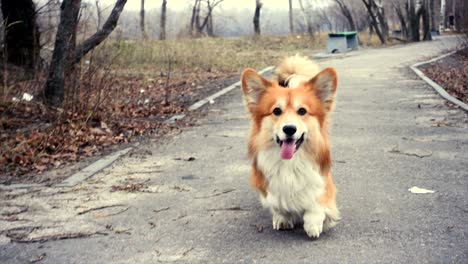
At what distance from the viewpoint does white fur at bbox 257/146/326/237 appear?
3658 mm

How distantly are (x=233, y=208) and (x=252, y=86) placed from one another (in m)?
1.20

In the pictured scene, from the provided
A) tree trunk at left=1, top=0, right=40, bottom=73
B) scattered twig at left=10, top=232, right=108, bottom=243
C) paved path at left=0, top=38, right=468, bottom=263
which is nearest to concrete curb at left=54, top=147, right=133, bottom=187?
paved path at left=0, top=38, right=468, bottom=263

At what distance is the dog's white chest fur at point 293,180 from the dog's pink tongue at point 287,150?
10 centimetres

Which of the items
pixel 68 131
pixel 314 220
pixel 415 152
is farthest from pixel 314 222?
pixel 68 131

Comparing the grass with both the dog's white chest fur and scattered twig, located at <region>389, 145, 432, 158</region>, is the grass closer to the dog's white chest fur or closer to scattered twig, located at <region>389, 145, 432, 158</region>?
scattered twig, located at <region>389, 145, 432, 158</region>

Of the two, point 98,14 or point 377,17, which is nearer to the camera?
point 98,14

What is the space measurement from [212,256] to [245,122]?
526 cm

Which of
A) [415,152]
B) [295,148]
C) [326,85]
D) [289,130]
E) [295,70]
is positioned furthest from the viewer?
[415,152]

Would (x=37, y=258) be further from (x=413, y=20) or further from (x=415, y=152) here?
(x=413, y=20)

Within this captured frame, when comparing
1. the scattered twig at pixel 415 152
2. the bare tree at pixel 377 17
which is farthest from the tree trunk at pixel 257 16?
the scattered twig at pixel 415 152

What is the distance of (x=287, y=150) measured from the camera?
3.54 m

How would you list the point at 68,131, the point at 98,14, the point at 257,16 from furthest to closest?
the point at 257,16 < the point at 98,14 < the point at 68,131

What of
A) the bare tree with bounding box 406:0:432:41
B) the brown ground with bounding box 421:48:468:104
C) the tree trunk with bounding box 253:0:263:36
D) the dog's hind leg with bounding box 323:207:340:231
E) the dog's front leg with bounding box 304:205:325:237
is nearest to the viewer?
the dog's front leg with bounding box 304:205:325:237

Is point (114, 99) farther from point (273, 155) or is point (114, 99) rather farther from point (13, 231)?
point (273, 155)
